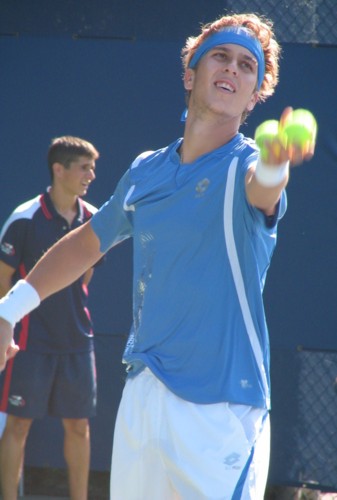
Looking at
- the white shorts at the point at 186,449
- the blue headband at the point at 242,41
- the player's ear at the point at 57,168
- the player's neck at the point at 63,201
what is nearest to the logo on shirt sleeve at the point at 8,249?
the player's neck at the point at 63,201

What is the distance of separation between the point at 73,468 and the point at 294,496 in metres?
1.24

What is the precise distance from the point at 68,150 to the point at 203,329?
9.83ft

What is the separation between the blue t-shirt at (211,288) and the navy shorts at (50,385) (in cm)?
285

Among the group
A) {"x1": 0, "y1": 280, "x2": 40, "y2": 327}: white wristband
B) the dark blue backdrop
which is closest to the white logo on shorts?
{"x1": 0, "y1": 280, "x2": 40, "y2": 327}: white wristband

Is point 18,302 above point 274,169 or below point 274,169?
below

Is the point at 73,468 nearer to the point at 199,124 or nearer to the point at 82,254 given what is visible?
the point at 82,254

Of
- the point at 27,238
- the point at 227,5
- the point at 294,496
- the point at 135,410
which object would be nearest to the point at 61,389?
the point at 27,238

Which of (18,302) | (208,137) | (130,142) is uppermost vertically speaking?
(130,142)

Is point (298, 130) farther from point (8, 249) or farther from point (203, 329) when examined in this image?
point (8, 249)

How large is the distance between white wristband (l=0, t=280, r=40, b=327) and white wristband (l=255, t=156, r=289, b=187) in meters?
0.94

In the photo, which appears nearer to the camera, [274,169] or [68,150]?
[274,169]

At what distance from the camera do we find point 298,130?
8.00 ft

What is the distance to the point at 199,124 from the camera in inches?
120

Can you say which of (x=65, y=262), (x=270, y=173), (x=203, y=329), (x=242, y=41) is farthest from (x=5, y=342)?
(x=242, y=41)
